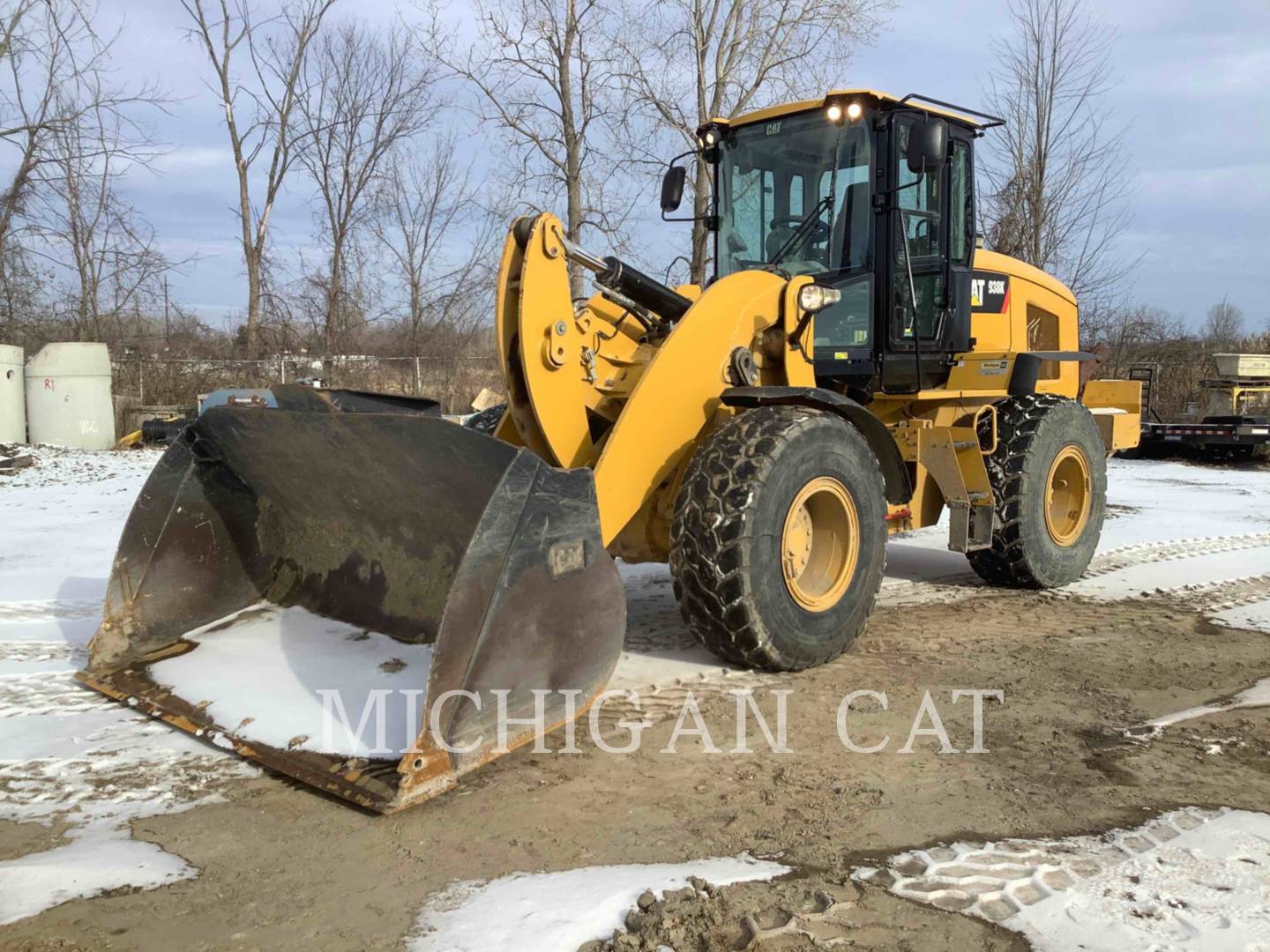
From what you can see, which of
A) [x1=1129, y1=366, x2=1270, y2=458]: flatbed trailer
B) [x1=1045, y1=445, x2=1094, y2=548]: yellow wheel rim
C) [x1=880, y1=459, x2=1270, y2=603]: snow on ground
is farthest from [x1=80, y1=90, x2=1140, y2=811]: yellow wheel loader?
[x1=1129, y1=366, x2=1270, y2=458]: flatbed trailer

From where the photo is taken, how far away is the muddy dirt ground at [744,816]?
2539mm

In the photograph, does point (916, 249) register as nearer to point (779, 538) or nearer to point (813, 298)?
point (813, 298)

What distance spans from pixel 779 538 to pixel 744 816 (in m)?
1.40

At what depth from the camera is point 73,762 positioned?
11.7ft

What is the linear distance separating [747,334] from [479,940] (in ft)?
10.0

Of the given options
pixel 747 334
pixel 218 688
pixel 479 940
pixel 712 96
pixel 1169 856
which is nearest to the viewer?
pixel 479 940

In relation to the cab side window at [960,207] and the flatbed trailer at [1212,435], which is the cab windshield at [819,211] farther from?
the flatbed trailer at [1212,435]

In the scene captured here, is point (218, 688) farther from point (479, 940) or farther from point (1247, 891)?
point (1247, 891)

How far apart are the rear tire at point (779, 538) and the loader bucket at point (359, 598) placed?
56 cm

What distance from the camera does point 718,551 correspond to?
4090mm

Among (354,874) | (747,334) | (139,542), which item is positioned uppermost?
(747,334)

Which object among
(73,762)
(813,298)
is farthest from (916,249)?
(73,762)

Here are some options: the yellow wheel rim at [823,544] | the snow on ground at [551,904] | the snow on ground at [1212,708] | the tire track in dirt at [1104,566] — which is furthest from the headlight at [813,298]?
the snow on ground at [551,904]

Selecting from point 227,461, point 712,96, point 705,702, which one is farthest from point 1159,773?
point 712,96
